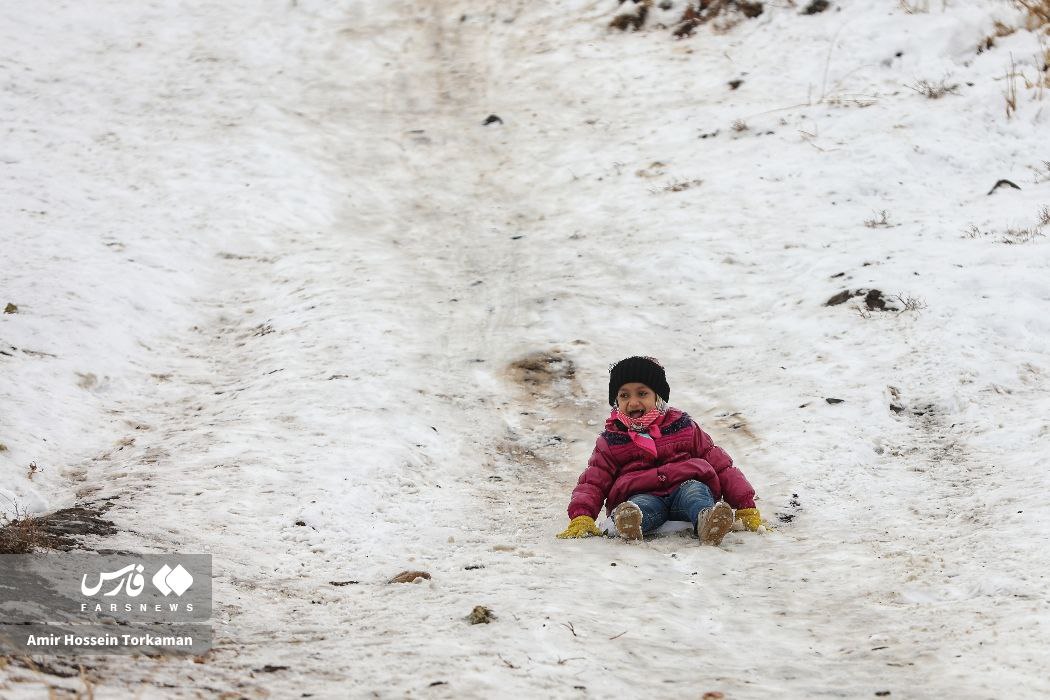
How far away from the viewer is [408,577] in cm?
478

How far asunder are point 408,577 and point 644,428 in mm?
2057

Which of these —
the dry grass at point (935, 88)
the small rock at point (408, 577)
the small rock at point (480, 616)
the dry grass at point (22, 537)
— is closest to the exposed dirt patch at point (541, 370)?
the small rock at point (408, 577)

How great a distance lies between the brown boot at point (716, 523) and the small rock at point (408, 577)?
164cm

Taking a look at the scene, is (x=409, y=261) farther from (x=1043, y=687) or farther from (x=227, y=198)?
(x=1043, y=687)

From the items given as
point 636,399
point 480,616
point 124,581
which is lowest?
point 636,399

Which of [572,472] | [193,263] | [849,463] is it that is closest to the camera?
[849,463]

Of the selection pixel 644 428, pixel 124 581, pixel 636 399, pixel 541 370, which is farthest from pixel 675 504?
pixel 124 581

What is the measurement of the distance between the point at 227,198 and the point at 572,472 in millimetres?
6454

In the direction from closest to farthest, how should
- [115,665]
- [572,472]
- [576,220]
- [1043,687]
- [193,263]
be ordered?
[115,665]
[1043,687]
[572,472]
[193,263]
[576,220]

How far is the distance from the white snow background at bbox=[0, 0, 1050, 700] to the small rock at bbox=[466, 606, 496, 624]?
0.09 metres

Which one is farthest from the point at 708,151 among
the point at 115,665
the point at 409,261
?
the point at 115,665

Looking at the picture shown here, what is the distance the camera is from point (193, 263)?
1004 cm

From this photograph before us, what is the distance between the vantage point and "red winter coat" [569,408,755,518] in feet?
19.4

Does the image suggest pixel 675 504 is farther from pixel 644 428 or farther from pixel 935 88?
pixel 935 88
